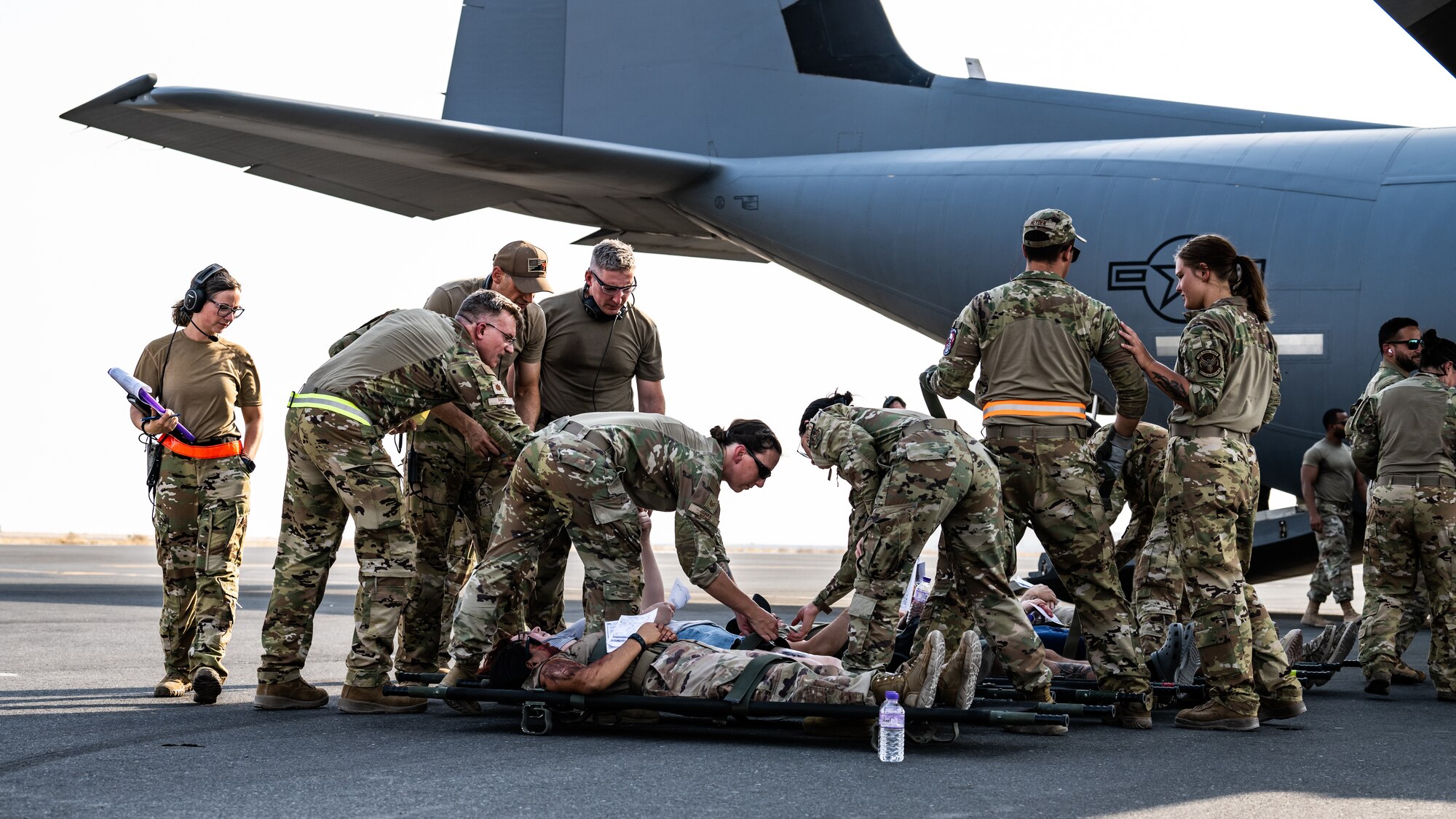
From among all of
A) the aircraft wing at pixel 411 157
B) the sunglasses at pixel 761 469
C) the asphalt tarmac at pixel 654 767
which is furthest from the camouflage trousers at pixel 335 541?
the aircraft wing at pixel 411 157

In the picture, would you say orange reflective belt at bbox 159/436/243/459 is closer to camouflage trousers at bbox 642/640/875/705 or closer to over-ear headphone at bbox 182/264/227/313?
over-ear headphone at bbox 182/264/227/313

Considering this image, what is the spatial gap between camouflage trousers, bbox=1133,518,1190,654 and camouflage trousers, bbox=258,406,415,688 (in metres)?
3.75

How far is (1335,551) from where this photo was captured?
11484 mm

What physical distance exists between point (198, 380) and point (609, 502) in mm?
2508

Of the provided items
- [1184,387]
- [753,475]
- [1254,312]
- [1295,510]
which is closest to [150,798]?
[753,475]

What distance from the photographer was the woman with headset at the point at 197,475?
6414 mm

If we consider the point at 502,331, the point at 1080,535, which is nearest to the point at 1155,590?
the point at 1080,535

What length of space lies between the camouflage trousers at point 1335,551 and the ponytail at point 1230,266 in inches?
237

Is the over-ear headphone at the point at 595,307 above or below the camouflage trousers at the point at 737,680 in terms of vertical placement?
above

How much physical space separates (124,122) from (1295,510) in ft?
35.7

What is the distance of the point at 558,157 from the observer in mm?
12234

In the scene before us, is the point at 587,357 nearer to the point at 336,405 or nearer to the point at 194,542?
the point at 336,405

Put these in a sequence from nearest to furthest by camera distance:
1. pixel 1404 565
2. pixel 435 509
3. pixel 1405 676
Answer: pixel 435 509 < pixel 1404 565 < pixel 1405 676

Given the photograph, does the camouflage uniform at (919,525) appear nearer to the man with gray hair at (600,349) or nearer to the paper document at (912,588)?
the paper document at (912,588)
